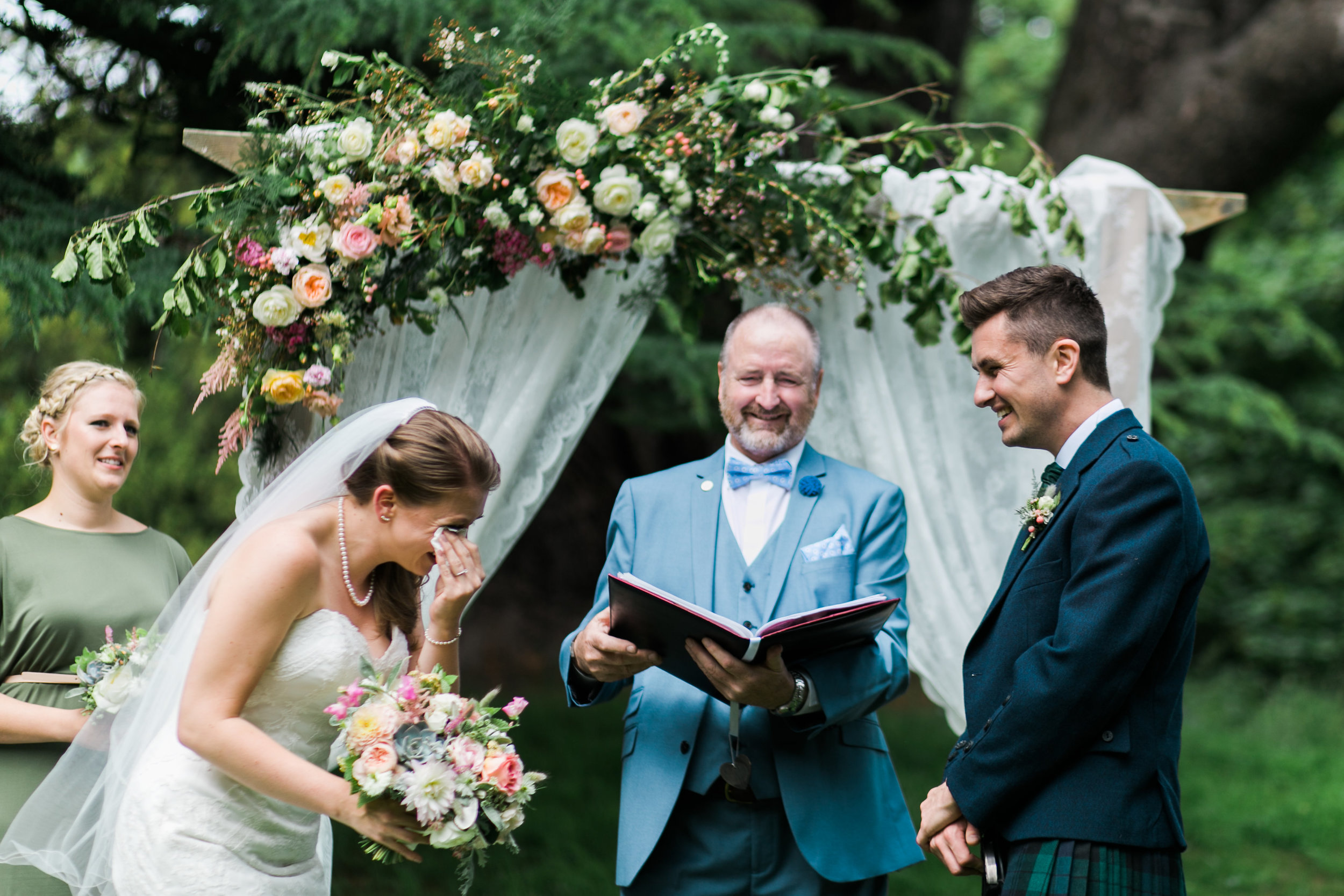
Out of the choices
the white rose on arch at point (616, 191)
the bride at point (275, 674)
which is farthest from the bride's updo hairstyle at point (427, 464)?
the white rose on arch at point (616, 191)

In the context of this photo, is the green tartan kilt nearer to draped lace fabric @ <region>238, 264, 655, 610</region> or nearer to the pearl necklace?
the pearl necklace

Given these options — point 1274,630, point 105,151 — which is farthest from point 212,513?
point 1274,630

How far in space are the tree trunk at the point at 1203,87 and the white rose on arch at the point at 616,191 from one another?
4931 mm

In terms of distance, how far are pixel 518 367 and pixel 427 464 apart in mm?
985

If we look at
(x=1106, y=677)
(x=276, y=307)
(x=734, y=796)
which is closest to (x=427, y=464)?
(x=276, y=307)

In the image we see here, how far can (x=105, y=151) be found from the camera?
4.73 metres

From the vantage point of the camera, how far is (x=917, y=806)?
20.2 ft

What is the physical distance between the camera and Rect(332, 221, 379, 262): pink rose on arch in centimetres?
281

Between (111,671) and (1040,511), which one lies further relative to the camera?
(111,671)

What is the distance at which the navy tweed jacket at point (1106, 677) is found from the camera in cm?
208

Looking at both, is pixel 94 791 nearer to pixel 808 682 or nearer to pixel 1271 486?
pixel 808 682

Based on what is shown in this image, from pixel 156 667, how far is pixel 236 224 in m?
1.12

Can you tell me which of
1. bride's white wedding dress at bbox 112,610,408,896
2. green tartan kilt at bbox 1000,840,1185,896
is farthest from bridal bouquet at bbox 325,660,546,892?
green tartan kilt at bbox 1000,840,1185,896

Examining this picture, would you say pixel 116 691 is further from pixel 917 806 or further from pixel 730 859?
pixel 917 806
